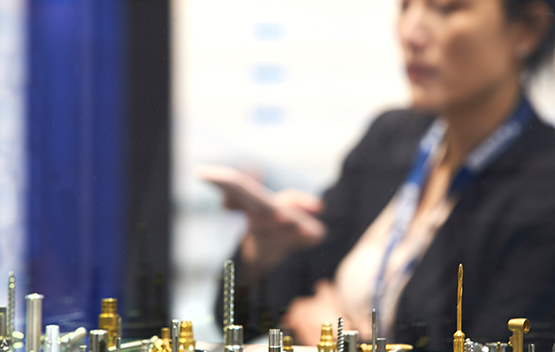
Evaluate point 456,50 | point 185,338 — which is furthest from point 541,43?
point 185,338

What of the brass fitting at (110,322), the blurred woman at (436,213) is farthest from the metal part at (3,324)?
the blurred woman at (436,213)

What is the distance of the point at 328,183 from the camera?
1.16m

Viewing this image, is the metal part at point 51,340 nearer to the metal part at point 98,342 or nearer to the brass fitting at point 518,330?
the metal part at point 98,342

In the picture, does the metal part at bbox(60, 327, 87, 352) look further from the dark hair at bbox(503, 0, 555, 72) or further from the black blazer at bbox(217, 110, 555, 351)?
the dark hair at bbox(503, 0, 555, 72)

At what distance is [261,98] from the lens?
1.17 metres

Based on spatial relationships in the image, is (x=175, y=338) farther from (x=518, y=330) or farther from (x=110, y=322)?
(x=518, y=330)

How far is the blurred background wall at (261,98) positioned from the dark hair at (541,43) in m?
0.20

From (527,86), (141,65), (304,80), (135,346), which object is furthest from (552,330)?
(141,65)

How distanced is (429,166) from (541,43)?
0.29m

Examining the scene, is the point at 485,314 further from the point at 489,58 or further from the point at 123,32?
the point at 123,32

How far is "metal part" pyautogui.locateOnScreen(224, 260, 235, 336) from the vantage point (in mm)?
1111

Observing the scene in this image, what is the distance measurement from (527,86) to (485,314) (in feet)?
1.34

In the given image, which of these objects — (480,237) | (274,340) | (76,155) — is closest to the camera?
(274,340)

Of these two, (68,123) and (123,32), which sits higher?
(123,32)
